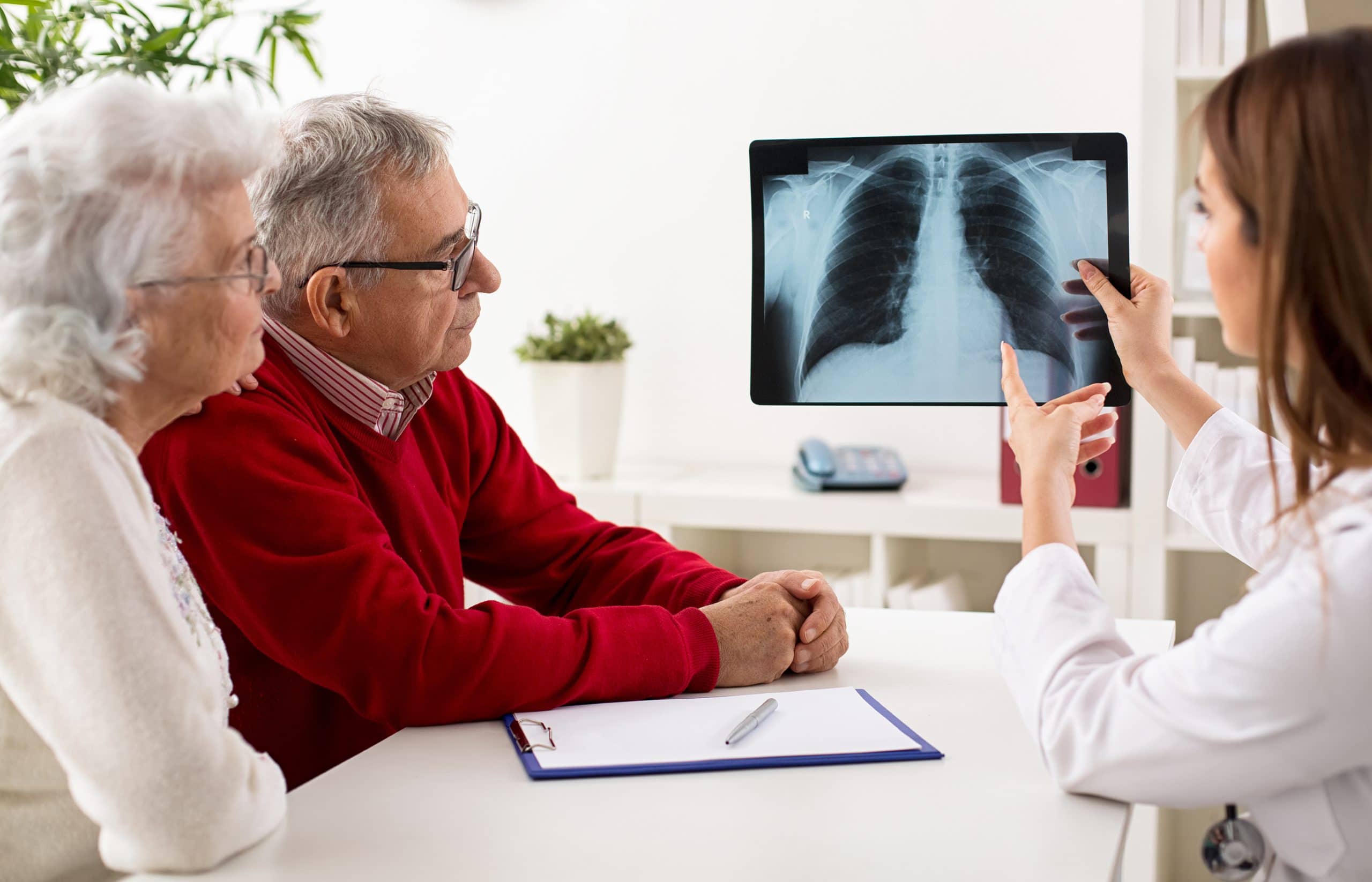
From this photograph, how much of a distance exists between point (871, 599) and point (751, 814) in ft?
5.41

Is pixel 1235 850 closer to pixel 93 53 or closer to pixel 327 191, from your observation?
pixel 327 191

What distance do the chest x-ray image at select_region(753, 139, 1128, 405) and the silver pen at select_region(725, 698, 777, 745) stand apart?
0.41m

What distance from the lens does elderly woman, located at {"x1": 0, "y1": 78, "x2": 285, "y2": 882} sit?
0.82m

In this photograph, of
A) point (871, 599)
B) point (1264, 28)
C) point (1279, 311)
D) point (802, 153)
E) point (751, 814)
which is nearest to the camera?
point (1279, 311)

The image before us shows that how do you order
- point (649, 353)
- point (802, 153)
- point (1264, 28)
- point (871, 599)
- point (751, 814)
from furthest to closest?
point (649, 353)
point (871, 599)
point (1264, 28)
point (802, 153)
point (751, 814)

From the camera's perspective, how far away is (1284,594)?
31.9 inches

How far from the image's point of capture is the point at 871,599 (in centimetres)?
256

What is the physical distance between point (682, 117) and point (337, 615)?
81.2 inches

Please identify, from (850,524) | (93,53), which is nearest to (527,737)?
(850,524)

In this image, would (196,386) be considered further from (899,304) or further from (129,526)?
(899,304)

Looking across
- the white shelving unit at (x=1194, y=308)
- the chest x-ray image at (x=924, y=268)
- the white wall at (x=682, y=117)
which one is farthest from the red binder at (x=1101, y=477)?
the chest x-ray image at (x=924, y=268)

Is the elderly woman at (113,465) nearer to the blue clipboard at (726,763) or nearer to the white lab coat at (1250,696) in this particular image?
the blue clipboard at (726,763)

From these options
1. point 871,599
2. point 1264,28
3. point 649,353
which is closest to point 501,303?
point 649,353

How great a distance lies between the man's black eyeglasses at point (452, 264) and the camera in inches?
53.5
